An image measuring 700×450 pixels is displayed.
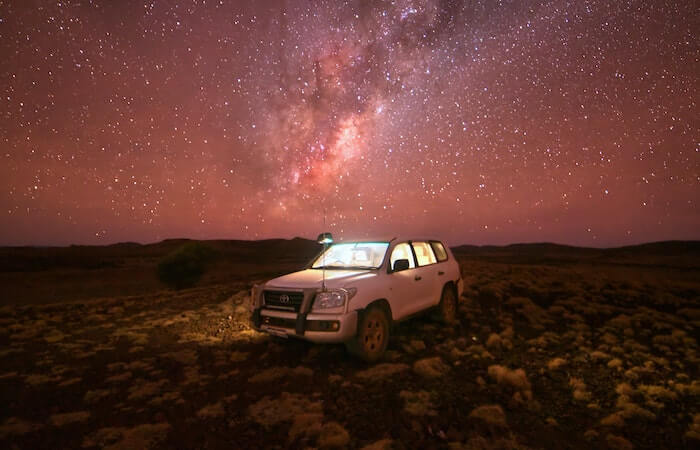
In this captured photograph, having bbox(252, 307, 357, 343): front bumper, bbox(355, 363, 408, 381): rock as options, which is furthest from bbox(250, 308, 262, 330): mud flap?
bbox(355, 363, 408, 381): rock

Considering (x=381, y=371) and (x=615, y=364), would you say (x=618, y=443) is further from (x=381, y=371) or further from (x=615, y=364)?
(x=381, y=371)

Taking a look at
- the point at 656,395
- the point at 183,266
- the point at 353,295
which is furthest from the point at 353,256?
the point at 183,266

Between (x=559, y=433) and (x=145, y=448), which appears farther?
(x=559, y=433)

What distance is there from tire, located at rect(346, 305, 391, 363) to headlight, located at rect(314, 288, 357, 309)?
371mm

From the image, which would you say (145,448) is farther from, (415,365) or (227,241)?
(227,241)

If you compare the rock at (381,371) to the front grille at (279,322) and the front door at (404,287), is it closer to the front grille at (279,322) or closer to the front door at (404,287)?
the front door at (404,287)

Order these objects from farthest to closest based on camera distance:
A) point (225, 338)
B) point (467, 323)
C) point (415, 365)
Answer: point (467, 323), point (225, 338), point (415, 365)

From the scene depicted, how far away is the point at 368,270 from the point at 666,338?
17.8ft

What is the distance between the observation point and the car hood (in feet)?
15.7

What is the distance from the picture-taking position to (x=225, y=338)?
6.45 meters

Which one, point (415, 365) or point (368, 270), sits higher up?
point (368, 270)

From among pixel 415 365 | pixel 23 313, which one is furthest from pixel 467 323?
pixel 23 313

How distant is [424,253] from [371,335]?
2391 millimetres

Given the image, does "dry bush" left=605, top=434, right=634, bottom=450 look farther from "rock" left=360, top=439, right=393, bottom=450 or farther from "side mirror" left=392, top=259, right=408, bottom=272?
"side mirror" left=392, top=259, right=408, bottom=272
